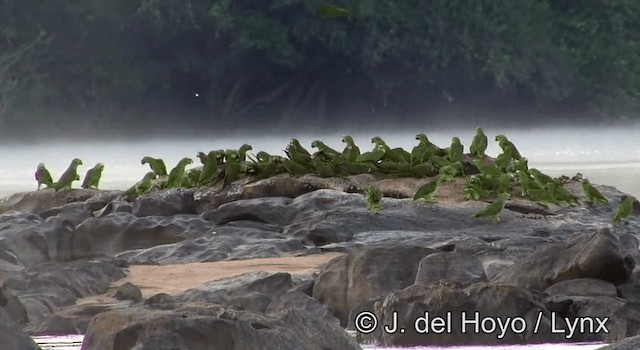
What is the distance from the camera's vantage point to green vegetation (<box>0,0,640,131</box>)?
20078 millimetres

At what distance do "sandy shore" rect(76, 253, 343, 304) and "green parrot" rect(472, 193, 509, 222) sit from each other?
3.49 feet

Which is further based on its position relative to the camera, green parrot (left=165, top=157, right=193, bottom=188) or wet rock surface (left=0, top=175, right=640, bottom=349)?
green parrot (left=165, top=157, right=193, bottom=188)

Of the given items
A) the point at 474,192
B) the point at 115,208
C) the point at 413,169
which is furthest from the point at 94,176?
the point at 474,192

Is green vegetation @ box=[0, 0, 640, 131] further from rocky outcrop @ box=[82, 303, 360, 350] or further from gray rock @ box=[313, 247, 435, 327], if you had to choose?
rocky outcrop @ box=[82, 303, 360, 350]

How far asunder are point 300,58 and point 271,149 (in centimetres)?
143

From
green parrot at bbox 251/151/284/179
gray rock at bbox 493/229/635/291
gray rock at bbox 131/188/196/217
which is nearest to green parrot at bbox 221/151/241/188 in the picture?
green parrot at bbox 251/151/284/179

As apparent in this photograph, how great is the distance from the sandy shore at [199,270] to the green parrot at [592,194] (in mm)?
2202

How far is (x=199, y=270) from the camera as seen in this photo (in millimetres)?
6367

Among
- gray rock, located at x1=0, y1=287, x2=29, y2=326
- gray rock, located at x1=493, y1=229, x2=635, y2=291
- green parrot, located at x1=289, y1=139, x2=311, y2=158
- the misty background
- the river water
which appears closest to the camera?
gray rock, located at x1=0, y1=287, x2=29, y2=326

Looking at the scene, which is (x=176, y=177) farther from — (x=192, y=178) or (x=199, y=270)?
(x=199, y=270)

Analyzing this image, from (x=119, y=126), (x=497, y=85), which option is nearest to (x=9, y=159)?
(x=119, y=126)

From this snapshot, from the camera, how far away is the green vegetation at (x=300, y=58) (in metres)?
20.1

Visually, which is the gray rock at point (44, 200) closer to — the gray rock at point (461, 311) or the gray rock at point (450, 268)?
the gray rock at point (450, 268)

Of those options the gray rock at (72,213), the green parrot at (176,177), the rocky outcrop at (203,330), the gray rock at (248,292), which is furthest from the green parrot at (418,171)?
the rocky outcrop at (203,330)
